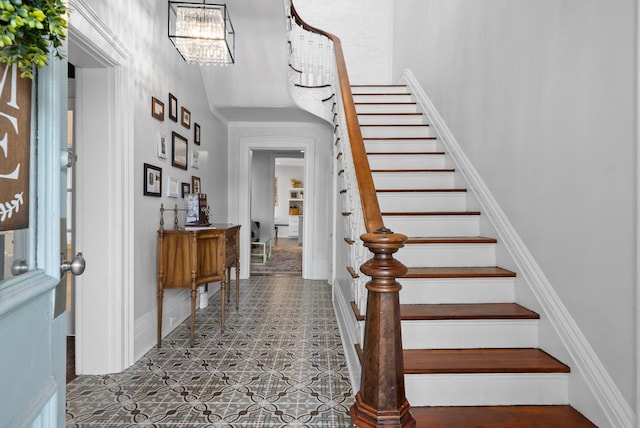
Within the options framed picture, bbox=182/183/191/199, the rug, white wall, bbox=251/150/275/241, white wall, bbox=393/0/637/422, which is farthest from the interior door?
white wall, bbox=251/150/275/241

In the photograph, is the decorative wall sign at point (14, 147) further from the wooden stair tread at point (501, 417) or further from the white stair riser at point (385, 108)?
the white stair riser at point (385, 108)

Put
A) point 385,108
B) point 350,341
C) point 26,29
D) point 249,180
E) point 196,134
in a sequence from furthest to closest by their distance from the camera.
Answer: point 249,180, point 385,108, point 196,134, point 350,341, point 26,29

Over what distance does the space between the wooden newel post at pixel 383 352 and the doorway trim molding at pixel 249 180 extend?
4696 millimetres

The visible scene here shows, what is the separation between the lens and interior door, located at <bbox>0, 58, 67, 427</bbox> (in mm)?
712

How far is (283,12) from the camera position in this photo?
376 centimetres

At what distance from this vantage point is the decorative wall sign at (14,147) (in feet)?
2.32

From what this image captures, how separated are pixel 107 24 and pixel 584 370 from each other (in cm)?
329

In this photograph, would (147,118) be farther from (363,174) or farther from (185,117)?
(363,174)

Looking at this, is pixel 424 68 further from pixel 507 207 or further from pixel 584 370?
pixel 584 370

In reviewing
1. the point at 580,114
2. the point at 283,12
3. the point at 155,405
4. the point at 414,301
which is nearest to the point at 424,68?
the point at 283,12

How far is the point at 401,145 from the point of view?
3.51 metres

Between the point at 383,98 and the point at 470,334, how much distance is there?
10.8 feet

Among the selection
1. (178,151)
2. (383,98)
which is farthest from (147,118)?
(383,98)

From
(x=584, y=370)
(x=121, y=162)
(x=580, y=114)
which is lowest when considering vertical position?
(x=584, y=370)
